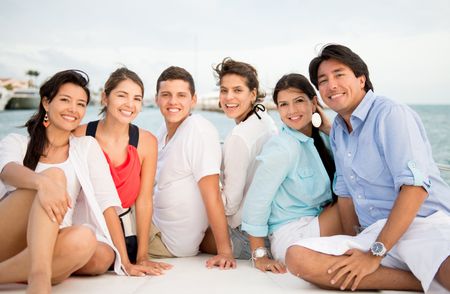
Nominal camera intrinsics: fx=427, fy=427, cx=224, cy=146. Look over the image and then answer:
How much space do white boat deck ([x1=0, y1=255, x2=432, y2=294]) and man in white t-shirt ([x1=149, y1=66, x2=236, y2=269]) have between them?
22 cm

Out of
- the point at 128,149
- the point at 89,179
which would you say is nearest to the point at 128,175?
the point at 128,149

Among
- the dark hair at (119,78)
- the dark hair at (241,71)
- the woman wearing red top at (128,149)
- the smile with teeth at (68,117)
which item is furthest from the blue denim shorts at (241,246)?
the smile with teeth at (68,117)

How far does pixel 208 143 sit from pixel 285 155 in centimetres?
51

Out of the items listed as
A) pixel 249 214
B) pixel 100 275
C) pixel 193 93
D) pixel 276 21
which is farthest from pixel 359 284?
pixel 276 21

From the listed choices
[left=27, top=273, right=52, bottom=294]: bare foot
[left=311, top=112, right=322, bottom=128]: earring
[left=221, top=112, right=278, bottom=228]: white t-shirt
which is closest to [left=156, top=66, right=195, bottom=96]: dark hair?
[left=221, top=112, right=278, bottom=228]: white t-shirt

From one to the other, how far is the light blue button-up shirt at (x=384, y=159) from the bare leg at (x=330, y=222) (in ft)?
0.78

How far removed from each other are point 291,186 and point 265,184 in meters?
0.18

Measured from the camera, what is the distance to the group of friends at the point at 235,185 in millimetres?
1931

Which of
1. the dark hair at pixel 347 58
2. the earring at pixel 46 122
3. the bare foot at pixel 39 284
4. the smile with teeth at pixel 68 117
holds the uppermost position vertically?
the dark hair at pixel 347 58

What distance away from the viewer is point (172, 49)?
Result: 34.2 meters

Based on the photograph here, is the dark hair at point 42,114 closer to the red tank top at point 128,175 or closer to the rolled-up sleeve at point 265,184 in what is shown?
the red tank top at point 128,175

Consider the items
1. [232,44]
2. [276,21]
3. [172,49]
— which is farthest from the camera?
[172,49]

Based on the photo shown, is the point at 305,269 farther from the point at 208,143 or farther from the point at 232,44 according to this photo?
the point at 232,44

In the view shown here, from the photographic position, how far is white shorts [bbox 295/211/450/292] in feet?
6.06
